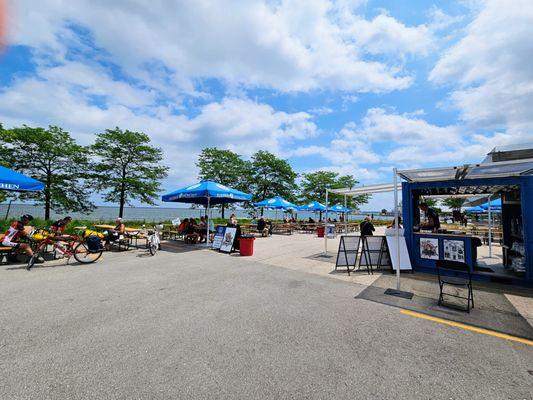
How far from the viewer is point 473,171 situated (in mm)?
5914

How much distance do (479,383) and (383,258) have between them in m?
5.52

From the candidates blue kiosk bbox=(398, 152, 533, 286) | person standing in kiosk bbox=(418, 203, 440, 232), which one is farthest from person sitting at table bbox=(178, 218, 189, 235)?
person standing in kiosk bbox=(418, 203, 440, 232)

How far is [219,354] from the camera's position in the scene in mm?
2723

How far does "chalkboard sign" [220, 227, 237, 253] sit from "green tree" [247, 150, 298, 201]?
20.6 metres

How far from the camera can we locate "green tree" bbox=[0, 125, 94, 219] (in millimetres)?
17422

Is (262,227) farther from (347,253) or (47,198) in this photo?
(47,198)

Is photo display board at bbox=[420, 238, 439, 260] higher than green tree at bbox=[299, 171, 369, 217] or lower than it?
lower

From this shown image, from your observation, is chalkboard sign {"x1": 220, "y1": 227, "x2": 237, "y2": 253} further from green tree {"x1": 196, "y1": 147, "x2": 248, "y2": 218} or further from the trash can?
green tree {"x1": 196, "y1": 147, "x2": 248, "y2": 218}

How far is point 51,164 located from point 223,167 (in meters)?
15.3

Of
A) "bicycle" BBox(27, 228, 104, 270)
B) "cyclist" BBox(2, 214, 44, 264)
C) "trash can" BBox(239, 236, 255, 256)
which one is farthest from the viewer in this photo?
"trash can" BBox(239, 236, 255, 256)

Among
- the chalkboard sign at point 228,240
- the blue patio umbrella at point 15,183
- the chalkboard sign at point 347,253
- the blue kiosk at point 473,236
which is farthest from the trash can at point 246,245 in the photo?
the blue patio umbrella at point 15,183

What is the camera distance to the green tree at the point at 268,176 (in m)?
30.9

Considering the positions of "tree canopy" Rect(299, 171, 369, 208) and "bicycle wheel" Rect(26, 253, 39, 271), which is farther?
"tree canopy" Rect(299, 171, 369, 208)

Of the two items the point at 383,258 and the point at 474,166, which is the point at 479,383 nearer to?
the point at 474,166
